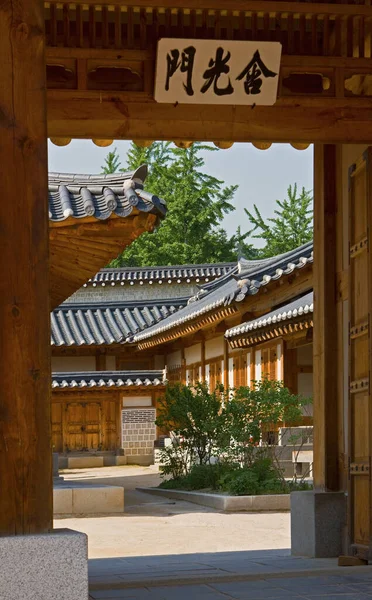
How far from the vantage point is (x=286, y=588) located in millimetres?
6516

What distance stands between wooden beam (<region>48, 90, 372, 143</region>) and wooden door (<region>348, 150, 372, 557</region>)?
980 millimetres

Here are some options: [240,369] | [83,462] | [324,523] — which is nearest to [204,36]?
[324,523]

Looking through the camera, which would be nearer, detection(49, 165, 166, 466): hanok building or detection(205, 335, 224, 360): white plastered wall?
detection(49, 165, 166, 466): hanok building

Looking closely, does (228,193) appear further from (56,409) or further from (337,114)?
(337,114)

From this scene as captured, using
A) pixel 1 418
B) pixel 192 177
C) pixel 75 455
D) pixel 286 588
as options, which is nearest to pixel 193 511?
pixel 286 588

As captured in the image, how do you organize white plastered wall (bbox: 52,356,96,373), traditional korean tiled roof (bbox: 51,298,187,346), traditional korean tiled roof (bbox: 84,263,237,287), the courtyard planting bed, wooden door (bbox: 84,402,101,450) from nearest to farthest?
the courtyard planting bed < wooden door (bbox: 84,402,101,450) < traditional korean tiled roof (bbox: 51,298,187,346) < white plastered wall (bbox: 52,356,96,373) < traditional korean tiled roof (bbox: 84,263,237,287)

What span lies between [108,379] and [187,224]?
66.1 ft

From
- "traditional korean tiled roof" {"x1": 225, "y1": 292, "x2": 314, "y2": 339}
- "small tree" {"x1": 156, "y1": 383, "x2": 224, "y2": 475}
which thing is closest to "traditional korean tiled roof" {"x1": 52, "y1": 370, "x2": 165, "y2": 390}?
"traditional korean tiled roof" {"x1": 225, "y1": 292, "x2": 314, "y2": 339}

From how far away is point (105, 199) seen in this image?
36.4 ft

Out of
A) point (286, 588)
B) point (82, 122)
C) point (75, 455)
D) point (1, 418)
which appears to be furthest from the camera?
point (75, 455)

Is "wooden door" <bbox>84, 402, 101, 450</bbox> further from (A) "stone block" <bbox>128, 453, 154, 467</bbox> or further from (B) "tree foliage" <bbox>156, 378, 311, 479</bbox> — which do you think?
(B) "tree foliage" <bbox>156, 378, 311, 479</bbox>

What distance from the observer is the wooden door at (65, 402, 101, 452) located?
101 feet

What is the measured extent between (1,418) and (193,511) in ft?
39.7

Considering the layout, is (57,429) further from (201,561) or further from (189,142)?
(189,142)
